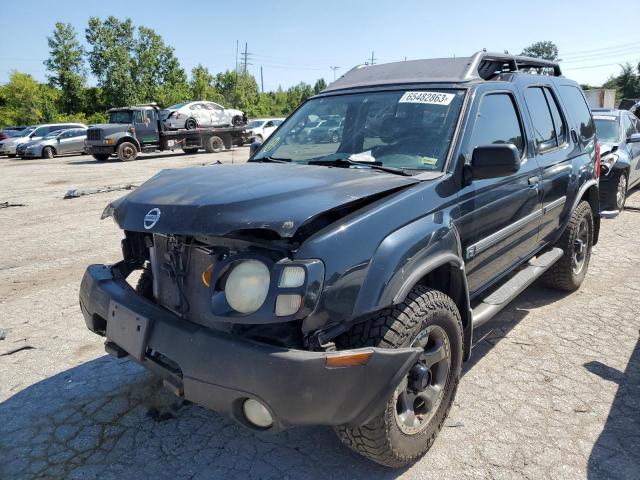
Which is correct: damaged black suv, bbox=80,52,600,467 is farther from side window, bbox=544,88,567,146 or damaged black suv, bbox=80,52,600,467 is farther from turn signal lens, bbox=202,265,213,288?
side window, bbox=544,88,567,146

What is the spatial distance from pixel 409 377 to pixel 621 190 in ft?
25.0

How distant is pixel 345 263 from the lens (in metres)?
2.08

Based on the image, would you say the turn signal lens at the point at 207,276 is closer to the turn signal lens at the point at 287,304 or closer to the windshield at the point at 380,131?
the turn signal lens at the point at 287,304

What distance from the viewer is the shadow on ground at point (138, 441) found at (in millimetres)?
2529

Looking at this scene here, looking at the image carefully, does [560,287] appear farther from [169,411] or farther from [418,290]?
[169,411]

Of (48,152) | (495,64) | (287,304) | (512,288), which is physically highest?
(495,64)

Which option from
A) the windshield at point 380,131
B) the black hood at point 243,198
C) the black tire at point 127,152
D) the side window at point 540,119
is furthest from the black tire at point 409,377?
the black tire at point 127,152

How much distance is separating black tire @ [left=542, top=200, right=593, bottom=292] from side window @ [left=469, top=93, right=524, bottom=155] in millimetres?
1421

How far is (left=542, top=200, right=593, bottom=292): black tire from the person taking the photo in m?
4.64

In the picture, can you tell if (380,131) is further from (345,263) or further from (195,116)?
(195,116)

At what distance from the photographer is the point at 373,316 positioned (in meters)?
2.26

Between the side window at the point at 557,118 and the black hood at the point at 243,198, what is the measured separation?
2.40m

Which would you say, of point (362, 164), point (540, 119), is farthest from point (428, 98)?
point (540, 119)

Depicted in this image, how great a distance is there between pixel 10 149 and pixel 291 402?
2927 centimetres
